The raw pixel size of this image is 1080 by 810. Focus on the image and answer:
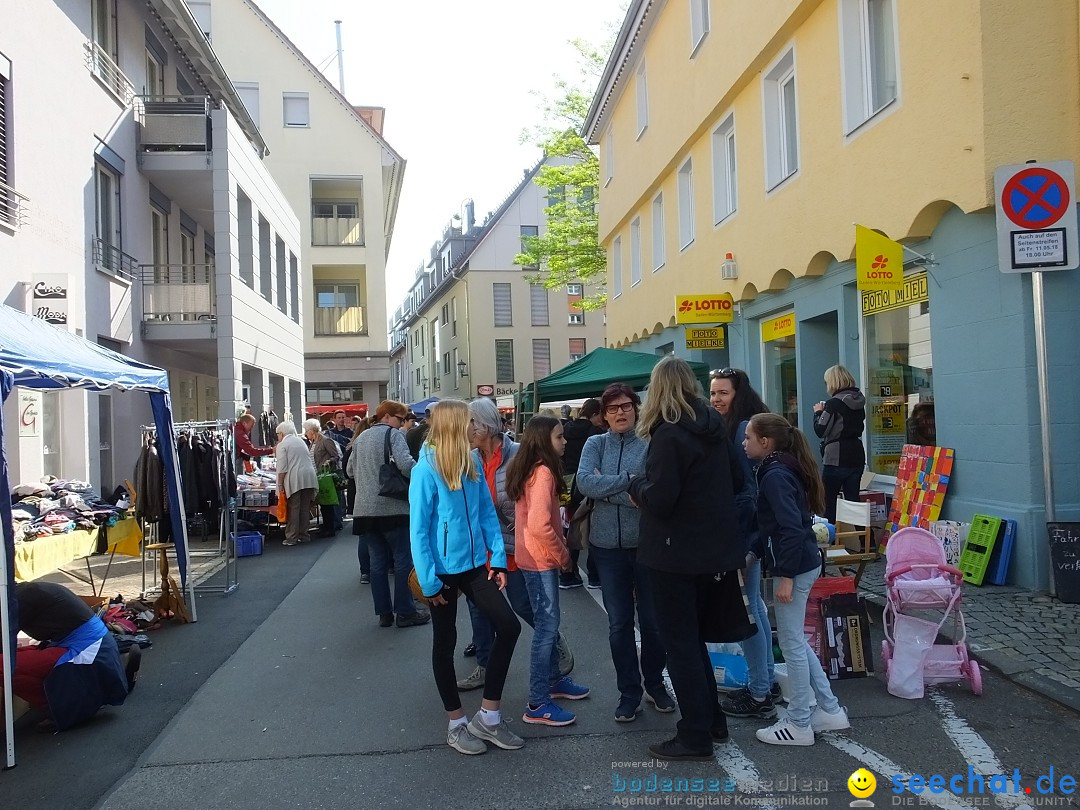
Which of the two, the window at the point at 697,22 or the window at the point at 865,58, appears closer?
the window at the point at 865,58

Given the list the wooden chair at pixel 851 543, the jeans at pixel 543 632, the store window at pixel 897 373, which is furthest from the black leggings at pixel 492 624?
the store window at pixel 897 373

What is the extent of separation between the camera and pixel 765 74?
11.5 meters

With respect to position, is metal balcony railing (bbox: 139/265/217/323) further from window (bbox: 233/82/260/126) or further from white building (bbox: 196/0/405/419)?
window (bbox: 233/82/260/126)

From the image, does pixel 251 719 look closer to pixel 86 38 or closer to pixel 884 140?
pixel 884 140

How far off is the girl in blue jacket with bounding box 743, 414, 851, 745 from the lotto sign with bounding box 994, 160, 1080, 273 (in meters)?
3.38

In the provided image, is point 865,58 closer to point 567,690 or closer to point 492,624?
point 567,690

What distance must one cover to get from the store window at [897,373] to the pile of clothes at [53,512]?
326 inches

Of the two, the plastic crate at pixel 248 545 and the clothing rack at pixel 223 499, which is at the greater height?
the clothing rack at pixel 223 499

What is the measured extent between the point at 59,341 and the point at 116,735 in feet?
10.3

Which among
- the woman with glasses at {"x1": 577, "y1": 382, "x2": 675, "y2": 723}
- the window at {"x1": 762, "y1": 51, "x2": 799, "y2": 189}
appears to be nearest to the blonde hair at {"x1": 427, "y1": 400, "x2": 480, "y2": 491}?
the woman with glasses at {"x1": 577, "y1": 382, "x2": 675, "y2": 723}

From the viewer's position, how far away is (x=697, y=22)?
544 inches

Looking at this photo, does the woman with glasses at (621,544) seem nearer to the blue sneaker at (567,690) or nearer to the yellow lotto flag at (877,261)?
the blue sneaker at (567,690)

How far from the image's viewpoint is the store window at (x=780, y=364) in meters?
11.7

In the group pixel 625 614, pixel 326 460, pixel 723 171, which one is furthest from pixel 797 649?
pixel 723 171
